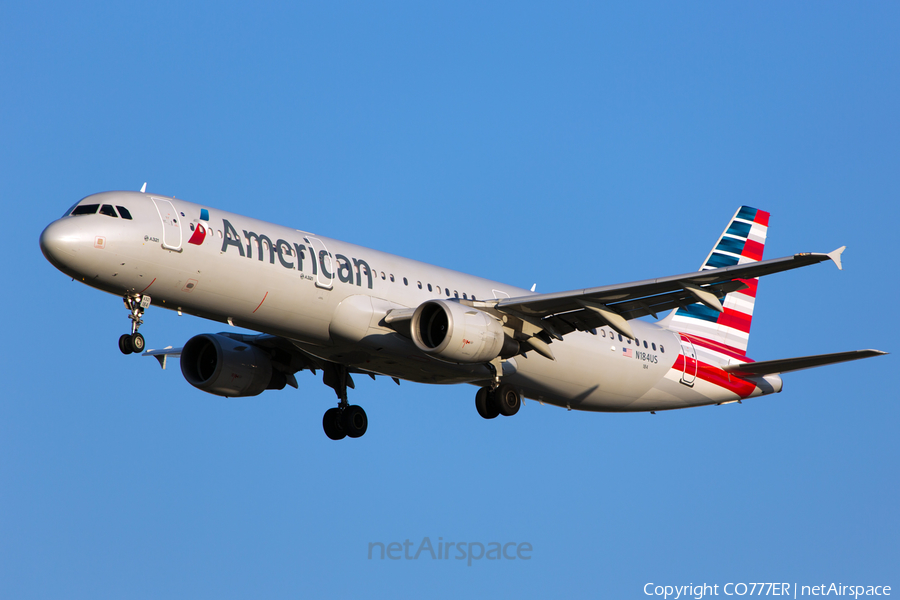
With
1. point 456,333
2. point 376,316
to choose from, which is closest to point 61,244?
point 376,316

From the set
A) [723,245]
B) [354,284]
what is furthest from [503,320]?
[723,245]

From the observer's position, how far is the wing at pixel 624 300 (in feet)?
86.3

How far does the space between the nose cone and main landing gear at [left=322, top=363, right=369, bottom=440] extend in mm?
11076

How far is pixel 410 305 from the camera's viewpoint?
30.2m

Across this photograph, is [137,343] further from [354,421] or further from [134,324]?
[354,421]

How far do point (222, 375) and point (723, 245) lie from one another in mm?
21271

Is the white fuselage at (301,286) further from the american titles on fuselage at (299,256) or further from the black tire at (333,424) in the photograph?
the black tire at (333,424)

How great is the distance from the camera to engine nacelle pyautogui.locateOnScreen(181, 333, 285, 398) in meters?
33.4

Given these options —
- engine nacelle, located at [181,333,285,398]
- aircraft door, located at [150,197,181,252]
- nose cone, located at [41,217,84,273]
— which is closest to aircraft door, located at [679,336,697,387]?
engine nacelle, located at [181,333,285,398]

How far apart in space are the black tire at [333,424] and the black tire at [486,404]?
4959 millimetres

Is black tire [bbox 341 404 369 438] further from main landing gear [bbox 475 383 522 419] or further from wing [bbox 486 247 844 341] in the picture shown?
wing [bbox 486 247 844 341]

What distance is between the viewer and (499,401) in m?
32.1

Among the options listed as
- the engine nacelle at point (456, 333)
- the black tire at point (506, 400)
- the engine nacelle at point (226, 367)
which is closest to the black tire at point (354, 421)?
the engine nacelle at point (226, 367)

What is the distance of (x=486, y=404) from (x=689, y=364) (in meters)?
8.68
